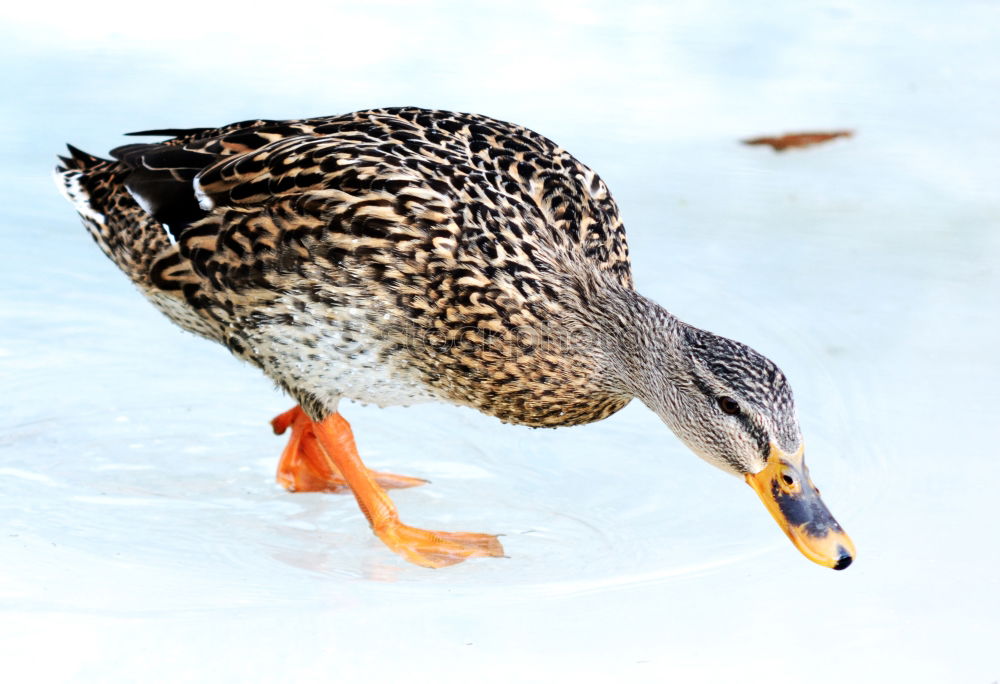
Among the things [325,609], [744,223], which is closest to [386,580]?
[325,609]

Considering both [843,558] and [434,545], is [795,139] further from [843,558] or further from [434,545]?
[843,558]

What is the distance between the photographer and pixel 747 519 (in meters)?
5.30

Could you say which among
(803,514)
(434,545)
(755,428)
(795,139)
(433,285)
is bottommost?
(434,545)

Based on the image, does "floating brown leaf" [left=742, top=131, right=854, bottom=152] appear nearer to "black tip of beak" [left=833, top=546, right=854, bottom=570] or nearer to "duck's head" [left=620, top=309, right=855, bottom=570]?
"duck's head" [left=620, top=309, right=855, bottom=570]

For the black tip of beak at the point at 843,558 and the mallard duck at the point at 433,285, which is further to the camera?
the mallard duck at the point at 433,285

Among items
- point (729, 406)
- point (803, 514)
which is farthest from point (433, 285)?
point (803, 514)

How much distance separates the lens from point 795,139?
25.5 feet

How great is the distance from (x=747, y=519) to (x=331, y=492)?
1485 millimetres

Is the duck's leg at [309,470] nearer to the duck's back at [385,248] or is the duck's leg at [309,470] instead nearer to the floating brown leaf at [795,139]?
the duck's back at [385,248]

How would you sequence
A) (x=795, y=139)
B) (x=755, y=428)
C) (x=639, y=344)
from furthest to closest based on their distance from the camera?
(x=795, y=139), (x=639, y=344), (x=755, y=428)

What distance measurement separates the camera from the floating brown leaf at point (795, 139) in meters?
7.72

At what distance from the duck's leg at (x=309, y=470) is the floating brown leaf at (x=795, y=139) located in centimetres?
292

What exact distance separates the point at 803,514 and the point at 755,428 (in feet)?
0.87

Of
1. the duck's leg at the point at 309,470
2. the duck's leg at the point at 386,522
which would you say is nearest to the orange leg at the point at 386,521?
the duck's leg at the point at 386,522
